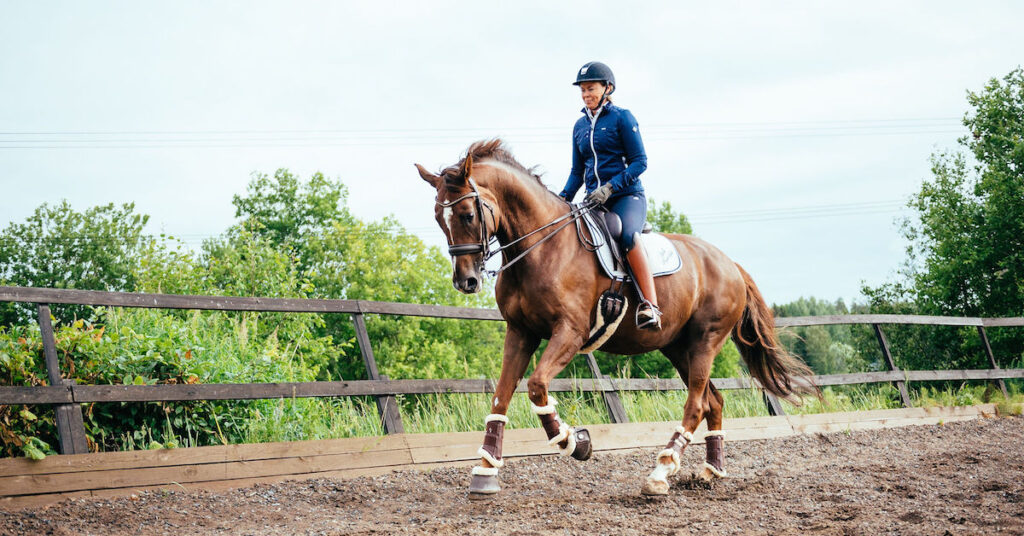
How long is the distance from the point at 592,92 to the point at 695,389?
7.86 feet

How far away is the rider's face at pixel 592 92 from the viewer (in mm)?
5730

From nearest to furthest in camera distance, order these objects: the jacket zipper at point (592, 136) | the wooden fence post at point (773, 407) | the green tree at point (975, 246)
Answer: the jacket zipper at point (592, 136)
the wooden fence post at point (773, 407)
the green tree at point (975, 246)

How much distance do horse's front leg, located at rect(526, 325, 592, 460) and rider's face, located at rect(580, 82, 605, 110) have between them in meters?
1.72

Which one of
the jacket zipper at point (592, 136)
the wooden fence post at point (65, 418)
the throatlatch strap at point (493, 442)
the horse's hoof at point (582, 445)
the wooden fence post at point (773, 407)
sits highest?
the jacket zipper at point (592, 136)

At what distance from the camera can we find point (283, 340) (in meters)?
12.8

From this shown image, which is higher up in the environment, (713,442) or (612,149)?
(612,149)

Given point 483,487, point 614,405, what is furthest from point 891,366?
point 483,487

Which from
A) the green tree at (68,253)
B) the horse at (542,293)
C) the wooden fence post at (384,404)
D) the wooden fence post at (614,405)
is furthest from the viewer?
the green tree at (68,253)

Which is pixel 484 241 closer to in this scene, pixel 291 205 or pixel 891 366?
pixel 891 366

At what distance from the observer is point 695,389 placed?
613 centimetres

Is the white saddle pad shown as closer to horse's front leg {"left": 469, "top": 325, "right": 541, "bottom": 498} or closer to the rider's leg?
the rider's leg

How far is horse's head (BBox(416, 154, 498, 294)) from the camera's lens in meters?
4.62

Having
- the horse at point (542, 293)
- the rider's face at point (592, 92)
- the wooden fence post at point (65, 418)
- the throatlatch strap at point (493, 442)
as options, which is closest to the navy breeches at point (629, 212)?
the horse at point (542, 293)

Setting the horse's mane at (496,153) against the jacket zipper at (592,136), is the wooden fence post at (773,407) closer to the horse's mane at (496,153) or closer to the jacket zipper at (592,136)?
the jacket zipper at (592,136)
